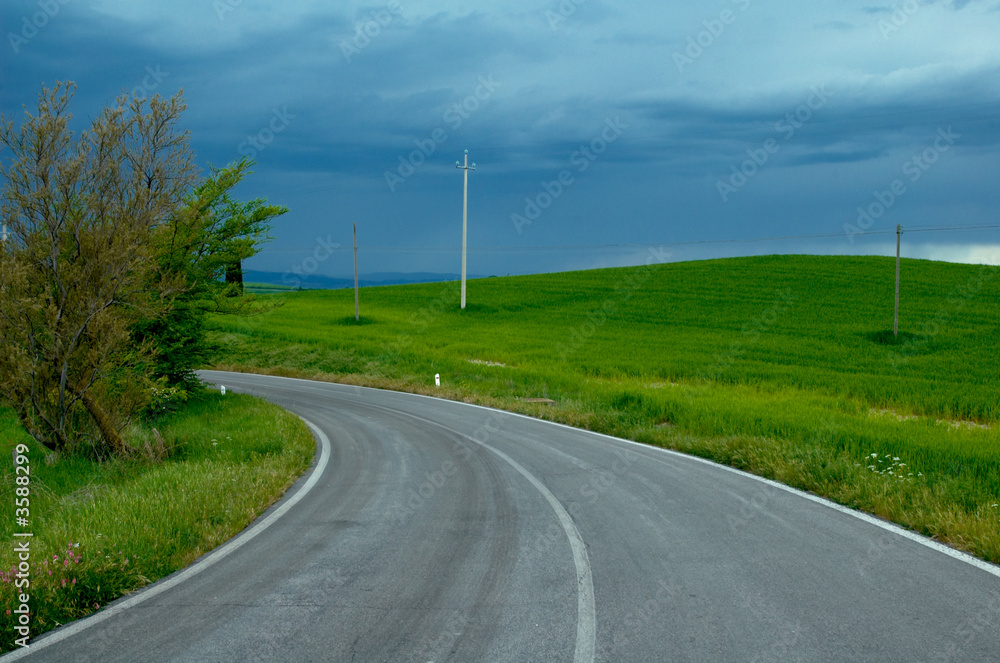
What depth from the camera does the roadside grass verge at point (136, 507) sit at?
563 cm

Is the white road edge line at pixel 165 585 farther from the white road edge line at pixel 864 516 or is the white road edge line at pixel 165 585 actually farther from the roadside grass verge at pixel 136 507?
the white road edge line at pixel 864 516

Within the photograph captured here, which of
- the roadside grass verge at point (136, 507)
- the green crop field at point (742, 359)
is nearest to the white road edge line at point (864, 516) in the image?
the green crop field at point (742, 359)

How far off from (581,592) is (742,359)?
25859 millimetres

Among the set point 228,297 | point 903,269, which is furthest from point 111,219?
point 903,269

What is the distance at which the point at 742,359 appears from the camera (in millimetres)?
29672

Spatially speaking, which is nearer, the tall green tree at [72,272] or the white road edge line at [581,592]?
the white road edge line at [581,592]

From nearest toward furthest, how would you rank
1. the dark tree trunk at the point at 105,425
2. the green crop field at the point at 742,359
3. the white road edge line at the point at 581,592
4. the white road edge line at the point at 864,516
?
the white road edge line at the point at 581,592 → the white road edge line at the point at 864,516 → the green crop field at the point at 742,359 → the dark tree trunk at the point at 105,425

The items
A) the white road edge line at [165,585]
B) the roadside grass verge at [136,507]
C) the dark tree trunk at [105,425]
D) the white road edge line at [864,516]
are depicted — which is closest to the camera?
the white road edge line at [165,585]

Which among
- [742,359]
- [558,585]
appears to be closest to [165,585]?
[558,585]

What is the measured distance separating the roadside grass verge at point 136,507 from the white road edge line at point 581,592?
3.62 meters

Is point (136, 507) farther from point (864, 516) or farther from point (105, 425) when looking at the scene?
point (864, 516)

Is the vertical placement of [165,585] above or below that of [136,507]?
below

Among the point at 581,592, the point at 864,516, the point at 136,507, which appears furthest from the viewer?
the point at 864,516

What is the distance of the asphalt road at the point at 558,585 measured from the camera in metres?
4.69
